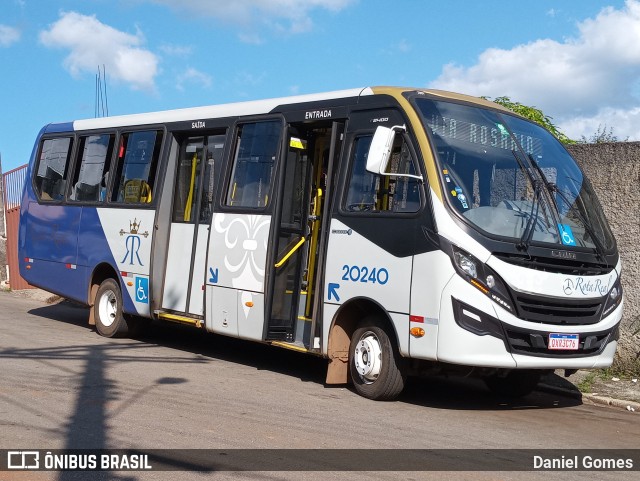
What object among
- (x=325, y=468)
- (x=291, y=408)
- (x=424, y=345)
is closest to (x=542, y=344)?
(x=424, y=345)

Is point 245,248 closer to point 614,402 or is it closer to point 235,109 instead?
point 235,109

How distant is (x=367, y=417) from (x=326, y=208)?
2553 mm

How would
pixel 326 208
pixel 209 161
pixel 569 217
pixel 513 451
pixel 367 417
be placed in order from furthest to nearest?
1. pixel 209 161
2. pixel 326 208
3. pixel 569 217
4. pixel 367 417
5. pixel 513 451

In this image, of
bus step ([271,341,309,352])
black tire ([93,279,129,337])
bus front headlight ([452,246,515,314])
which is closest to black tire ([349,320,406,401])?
bus step ([271,341,309,352])

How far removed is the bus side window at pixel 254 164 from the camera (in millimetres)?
11062

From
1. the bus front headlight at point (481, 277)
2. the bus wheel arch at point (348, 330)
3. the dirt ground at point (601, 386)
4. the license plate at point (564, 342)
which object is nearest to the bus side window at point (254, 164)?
the bus wheel arch at point (348, 330)

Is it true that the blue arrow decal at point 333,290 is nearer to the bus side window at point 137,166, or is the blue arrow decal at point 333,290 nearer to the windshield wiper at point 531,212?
the windshield wiper at point 531,212

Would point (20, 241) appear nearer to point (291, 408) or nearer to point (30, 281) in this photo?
point (30, 281)

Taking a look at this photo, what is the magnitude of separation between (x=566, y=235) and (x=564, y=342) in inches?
42.3

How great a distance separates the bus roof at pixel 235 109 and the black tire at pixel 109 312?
8.02 feet

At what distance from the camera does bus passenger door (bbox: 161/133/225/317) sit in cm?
1215

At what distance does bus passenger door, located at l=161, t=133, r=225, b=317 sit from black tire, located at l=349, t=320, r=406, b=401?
285cm

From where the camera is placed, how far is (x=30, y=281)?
52.1ft

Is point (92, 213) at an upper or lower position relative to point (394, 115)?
lower
